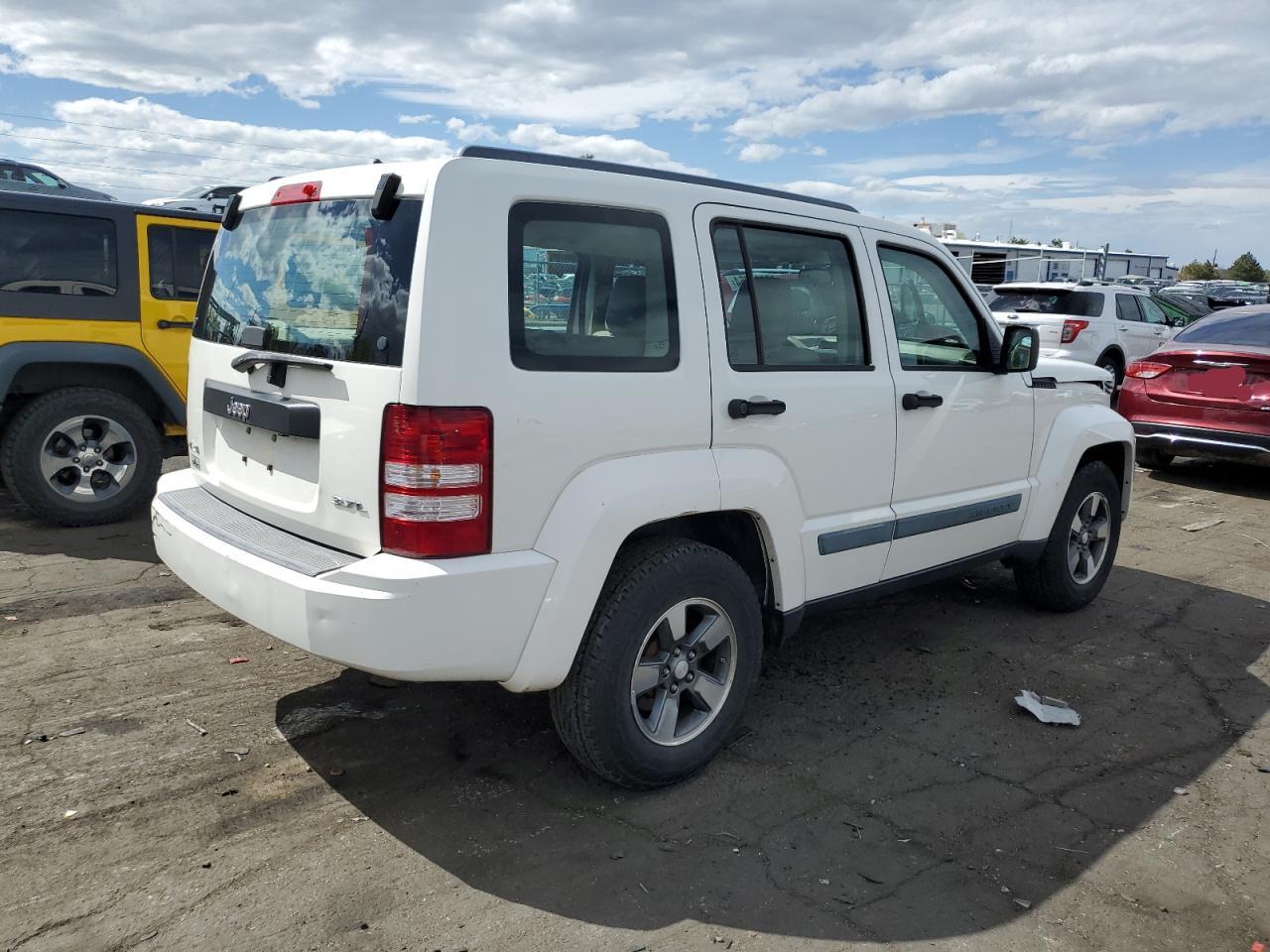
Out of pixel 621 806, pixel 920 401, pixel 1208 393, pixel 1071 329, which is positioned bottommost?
pixel 621 806

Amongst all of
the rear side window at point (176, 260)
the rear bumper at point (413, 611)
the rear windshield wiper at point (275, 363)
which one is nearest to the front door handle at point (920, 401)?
the rear bumper at point (413, 611)

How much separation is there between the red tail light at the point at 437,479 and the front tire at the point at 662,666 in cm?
57

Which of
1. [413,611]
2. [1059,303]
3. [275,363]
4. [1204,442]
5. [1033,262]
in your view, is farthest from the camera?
[1033,262]

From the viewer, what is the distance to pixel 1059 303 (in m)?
13.9

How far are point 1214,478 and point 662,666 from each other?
8.58 meters

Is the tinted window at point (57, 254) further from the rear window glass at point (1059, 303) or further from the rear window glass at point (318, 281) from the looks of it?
the rear window glass at point (1059, 303)

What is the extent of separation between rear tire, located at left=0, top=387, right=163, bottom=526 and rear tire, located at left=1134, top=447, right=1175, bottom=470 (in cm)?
849

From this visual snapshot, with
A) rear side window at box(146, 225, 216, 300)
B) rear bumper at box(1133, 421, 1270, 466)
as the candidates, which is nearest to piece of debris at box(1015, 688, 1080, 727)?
rear bumper at box(1133, 421, 1270, 466)

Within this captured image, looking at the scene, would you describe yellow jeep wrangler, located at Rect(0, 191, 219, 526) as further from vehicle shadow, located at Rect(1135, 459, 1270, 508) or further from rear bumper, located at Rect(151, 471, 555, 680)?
vehicle shadow, located at Rect(1135, 459, 1270, 508)

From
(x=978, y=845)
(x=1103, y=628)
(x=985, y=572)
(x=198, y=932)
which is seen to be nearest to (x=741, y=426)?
(x=978, y=845)

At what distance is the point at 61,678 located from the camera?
4.25 metres

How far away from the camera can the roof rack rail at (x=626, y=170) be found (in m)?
3.05

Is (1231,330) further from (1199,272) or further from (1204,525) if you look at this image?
(1199,272)

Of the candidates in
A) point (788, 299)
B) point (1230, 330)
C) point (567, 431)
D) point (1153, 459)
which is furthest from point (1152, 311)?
point (567, 431)
